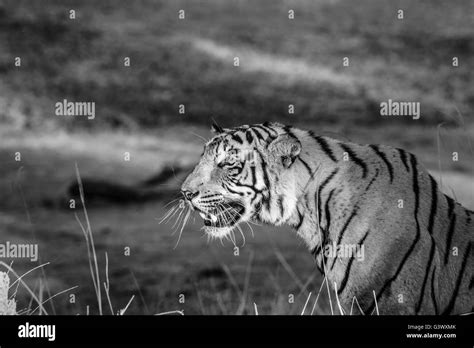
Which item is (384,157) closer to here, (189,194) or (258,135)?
(258,135)

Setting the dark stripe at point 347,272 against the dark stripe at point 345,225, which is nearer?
the dark stripe at point 347,272

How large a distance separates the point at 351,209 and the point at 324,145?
0.66m

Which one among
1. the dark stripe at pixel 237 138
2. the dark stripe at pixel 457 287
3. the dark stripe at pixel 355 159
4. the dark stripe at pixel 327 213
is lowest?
the dark stripe at pixel 457 287

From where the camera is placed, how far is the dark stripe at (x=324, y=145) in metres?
6.66

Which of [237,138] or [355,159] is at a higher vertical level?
[237,138]

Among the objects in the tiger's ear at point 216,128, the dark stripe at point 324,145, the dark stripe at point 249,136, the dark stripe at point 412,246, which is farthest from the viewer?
the tiger's ear at point 216,128

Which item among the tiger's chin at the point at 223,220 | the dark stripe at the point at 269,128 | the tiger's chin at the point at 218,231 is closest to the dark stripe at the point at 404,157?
the dark stripe at the point at 269,128

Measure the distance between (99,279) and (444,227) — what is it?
3.06m

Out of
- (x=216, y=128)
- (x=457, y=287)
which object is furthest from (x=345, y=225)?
(x=216, y=128)

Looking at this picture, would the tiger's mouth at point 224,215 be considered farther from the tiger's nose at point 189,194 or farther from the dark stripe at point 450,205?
the dark stripe at point 450,205

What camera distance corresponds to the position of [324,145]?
22.1ft

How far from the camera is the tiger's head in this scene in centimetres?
671

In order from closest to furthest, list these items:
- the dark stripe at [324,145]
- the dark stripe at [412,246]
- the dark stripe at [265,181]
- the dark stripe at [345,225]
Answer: the dark stripe at [412,246], the dark stripe at [345,225], the dark stripe at [324,145], the dark stripe at [265,181]

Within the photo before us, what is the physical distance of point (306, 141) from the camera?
678cm
